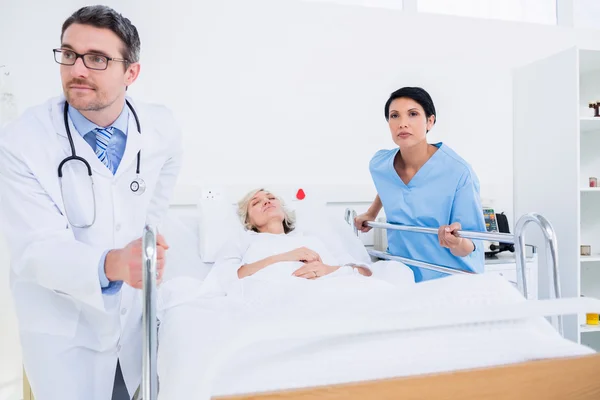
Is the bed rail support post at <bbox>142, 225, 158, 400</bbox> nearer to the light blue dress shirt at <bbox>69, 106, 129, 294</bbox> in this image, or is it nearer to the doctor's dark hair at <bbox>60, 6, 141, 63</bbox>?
the light blue dress shirt at <bbox>69, 106, 129, 294</bbox>

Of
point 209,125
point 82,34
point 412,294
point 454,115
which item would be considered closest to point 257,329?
point 412,294

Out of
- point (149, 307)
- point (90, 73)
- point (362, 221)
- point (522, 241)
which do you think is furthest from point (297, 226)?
point (149, 307)

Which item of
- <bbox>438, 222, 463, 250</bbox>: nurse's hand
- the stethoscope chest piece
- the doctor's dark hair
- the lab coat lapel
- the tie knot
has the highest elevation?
the doctor's dark hair

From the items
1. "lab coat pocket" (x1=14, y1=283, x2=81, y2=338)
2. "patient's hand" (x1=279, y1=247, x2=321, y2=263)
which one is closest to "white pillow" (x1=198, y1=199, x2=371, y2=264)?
"patient's hand" (x1=279, y1=247, x2=321, y2=263)

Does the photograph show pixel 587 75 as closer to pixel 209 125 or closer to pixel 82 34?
pixel 209 125

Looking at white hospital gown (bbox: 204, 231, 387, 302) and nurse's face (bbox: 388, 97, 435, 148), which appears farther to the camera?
nurse's face (bbox: 388, 97, 435, 148)

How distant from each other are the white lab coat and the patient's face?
61 cm

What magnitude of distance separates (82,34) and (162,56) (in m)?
0.91

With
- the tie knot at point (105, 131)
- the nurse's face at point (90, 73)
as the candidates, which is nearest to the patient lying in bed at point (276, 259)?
the tie knot at point (105, 131)

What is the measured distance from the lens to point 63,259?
1297mm

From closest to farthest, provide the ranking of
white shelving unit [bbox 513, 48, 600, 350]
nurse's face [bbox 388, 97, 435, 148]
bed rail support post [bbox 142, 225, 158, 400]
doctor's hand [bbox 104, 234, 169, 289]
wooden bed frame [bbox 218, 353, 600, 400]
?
wooden bed frame [bbox 218, 353, 600, 400] → bed rail support post [bbox 142, 225, 158, 400] → doctor's hand [bbox 104, 234, 169, 289] → nurse's face [bbox 388, 97, 435, 148] → white shelving unit [bbox 513, 48, 600, 350]

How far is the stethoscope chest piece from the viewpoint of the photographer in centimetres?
161

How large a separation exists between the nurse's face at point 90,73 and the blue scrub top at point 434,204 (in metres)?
1.23

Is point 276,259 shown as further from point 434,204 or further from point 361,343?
point 361,343
